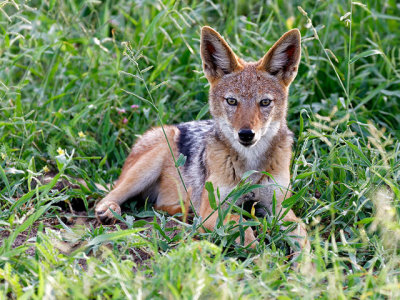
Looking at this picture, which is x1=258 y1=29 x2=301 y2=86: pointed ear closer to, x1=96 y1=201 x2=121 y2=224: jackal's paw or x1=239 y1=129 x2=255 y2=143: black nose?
x1=239 y1=129 x2=255 y2=143: black nose

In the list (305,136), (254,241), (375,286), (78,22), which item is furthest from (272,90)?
(78,22)

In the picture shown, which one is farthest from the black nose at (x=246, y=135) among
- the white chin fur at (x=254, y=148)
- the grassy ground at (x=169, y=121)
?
the grassy ground at (x=169, y=121)

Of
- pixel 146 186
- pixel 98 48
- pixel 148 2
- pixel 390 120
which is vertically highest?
pixel 148 2

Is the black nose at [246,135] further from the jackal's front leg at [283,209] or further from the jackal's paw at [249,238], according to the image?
the jackal's paw at [249,238]

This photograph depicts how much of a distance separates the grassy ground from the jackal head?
11.7 inches

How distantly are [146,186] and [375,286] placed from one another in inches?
117

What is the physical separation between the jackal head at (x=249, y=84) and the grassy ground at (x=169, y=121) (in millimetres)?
298

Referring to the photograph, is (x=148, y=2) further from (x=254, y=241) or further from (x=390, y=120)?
(x=254, y=241)

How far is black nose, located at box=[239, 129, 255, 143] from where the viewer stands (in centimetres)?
498

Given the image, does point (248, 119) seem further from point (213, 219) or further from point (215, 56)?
point (213, 219)

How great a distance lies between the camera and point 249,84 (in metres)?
5.32

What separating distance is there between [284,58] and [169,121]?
2.07 metres

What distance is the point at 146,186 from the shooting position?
6371 millimetres

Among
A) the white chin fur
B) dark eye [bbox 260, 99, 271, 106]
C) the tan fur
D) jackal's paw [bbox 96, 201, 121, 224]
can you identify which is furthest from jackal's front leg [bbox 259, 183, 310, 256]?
jackal's paw [bbox 96, 201, 121, 224]
